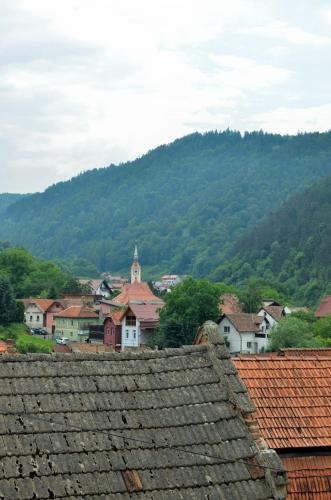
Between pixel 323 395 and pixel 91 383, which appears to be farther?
pixel 323 395

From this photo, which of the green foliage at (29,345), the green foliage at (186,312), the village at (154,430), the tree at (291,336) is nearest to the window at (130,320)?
the green foliage at (186,312)

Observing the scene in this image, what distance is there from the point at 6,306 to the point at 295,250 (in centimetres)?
9030

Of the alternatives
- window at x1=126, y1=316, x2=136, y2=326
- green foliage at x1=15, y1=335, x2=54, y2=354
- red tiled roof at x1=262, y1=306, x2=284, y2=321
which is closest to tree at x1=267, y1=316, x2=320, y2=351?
red tiled roof at x1=262, y1=306, x2=284, y2=321

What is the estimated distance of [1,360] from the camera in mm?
9188

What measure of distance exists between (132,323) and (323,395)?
63370 millimetres

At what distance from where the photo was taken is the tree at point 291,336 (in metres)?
52.5

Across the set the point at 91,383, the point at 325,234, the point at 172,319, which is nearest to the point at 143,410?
the point at 91,383

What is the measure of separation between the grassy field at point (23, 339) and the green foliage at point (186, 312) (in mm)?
9808

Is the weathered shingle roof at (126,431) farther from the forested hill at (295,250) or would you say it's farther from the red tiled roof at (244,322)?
the forested hill at (295,250)

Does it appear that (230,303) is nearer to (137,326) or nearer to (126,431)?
(137,326)

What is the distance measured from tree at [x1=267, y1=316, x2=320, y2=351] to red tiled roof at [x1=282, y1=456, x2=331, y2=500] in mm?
40287

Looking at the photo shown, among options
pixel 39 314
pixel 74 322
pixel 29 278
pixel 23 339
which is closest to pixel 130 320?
pixel 23 339

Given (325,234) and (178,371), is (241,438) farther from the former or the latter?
(325,234)

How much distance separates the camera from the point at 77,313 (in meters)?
87.7
